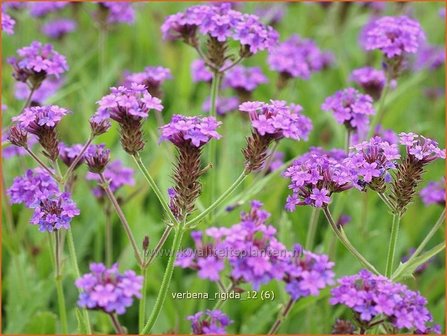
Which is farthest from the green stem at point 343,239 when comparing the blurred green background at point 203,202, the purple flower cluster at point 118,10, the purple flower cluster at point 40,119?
the purple flower cluster at point 118,10

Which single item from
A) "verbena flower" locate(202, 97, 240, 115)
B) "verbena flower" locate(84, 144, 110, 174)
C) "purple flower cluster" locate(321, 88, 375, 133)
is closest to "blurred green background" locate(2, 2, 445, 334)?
"verbena flower" locate(202, 97, 240, 115)

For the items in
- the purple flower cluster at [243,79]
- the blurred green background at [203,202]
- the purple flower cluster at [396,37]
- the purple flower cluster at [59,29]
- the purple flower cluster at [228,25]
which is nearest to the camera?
the purple flower cluster at [228,25]

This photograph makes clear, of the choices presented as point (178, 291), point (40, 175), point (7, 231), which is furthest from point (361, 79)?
point (7, 231)

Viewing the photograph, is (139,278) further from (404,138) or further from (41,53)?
(41,53)

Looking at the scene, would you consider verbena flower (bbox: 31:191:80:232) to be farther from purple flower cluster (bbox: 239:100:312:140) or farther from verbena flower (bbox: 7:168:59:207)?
purple flower cluster (bbox: 239:100:312:140)

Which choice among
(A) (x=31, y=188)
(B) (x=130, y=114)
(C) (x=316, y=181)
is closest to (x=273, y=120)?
(C) (x=316, y=181)

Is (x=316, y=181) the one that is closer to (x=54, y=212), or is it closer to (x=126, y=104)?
(x=126, y=104)

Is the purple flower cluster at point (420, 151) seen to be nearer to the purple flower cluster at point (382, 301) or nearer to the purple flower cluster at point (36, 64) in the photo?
the purple flower cluster at point (382, 301)
